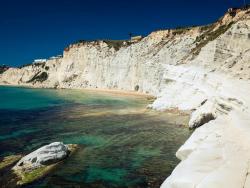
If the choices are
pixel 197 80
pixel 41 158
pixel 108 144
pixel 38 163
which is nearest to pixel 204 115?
pixel 108 144

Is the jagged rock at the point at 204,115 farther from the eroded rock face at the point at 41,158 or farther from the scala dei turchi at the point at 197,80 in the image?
the eroded rock face at the point at 41,158

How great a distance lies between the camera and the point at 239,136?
15375 millimetres

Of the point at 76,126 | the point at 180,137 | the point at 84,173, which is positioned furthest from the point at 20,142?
the point at 180,137

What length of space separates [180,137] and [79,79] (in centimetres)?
10428

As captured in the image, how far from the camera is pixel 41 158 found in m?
19.8

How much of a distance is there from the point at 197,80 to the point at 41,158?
25284 mm

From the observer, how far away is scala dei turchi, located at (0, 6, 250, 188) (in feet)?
42.3

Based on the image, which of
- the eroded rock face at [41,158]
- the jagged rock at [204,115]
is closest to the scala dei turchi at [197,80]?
the jagged rock at [204,115]

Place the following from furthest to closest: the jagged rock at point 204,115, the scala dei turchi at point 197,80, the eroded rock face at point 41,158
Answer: the jagged rock at point 204,115
the eroded rock face at point 41,158
the scala dei turchi at point 197,80

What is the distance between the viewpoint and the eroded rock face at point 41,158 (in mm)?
19439

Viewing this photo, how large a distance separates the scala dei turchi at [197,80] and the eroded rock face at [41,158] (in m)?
7.45

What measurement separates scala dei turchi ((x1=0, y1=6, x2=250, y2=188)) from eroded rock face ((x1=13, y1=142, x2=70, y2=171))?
7448mm

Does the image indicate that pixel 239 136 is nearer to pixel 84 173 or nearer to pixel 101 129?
pixel 84 173

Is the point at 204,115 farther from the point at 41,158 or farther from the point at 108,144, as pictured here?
the point at 41,158
